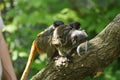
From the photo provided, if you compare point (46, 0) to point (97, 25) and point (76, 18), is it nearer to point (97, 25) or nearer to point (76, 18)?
point (76, 18)

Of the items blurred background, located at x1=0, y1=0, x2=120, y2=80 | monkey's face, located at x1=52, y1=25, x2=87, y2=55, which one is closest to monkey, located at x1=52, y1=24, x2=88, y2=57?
monkey's face, located at x1=52, y1=25, x2=87, y2=55

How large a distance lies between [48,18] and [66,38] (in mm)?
1816

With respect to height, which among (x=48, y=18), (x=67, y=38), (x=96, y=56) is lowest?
(x=96, y=56)

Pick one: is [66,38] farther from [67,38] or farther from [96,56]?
[96,56]

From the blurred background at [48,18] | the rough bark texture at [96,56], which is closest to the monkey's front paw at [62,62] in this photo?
the rough bark texture at [96,56]

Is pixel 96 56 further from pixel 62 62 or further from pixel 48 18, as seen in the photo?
pixel 48 18

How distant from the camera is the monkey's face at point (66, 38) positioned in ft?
8.00

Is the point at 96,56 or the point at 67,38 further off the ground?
the point at 67,38

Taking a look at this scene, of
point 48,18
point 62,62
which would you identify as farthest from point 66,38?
point 48,18

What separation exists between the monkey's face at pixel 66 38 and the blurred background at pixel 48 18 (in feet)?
5.12

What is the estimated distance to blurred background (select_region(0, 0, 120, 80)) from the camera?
4258mm

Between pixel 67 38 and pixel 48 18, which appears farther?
pixel 48 18

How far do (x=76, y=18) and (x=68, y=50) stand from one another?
1.90 meters

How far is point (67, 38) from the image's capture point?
8.17 ft
